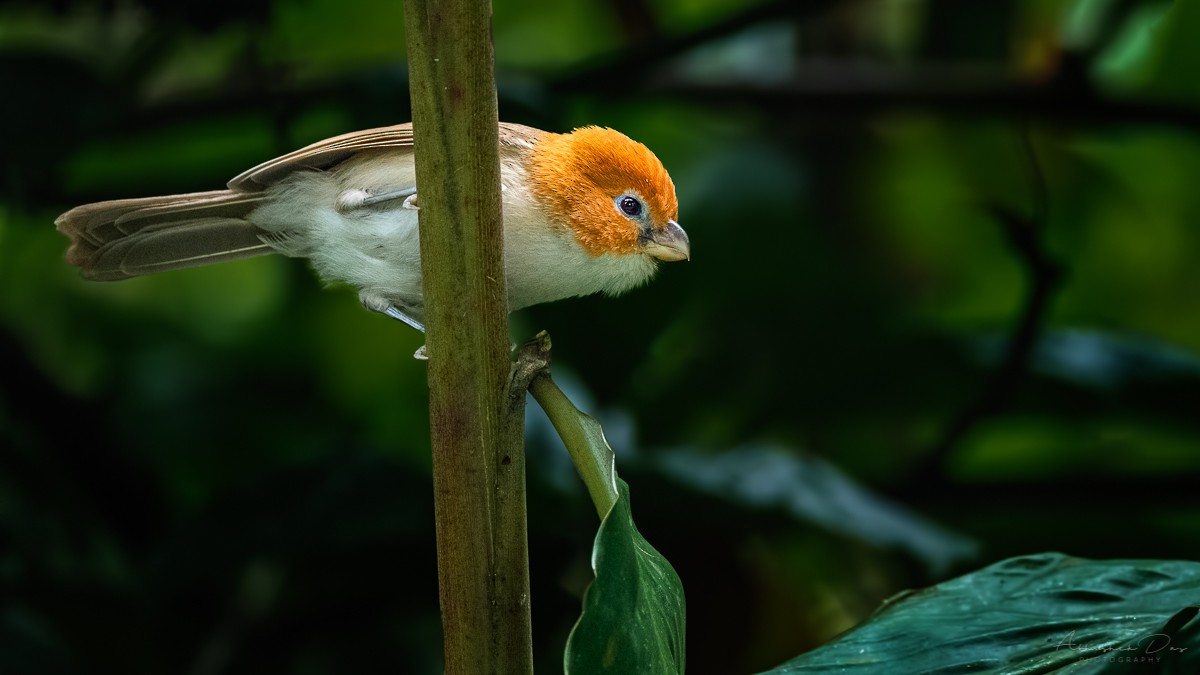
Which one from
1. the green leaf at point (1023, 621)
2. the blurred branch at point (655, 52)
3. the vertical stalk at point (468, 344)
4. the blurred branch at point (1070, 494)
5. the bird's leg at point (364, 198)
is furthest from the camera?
the blurred branch at point (655, 52)

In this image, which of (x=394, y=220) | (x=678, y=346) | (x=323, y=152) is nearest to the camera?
(x=323, y=152)

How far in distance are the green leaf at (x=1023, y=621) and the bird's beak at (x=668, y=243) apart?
2.62 ft

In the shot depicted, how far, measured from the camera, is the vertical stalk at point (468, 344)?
1.30m

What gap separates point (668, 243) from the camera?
7.75 feet

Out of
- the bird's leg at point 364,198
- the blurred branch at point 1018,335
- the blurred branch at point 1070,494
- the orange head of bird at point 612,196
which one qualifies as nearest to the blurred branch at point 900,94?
the blurred branch at point 1018,335

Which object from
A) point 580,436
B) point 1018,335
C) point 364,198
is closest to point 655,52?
point 1018,335

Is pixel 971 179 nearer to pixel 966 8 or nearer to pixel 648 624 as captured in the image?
pixel 966 8

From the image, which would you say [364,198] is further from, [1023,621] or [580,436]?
[1023,621]

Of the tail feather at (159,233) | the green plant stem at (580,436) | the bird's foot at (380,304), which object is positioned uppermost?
the tail feather at (159,233)

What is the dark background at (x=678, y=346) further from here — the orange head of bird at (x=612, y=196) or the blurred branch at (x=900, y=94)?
the orange head of bird at (x=612, y=196)

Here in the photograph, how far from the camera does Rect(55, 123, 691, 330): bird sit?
2240 millimetres

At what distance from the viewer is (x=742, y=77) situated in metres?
4.27

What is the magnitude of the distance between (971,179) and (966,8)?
69 centimetres

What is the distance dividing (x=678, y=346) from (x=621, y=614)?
2.73 metres
